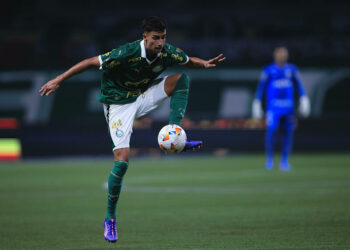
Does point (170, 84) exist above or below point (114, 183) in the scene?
above

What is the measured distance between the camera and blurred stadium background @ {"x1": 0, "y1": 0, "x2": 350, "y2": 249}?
7074 millimetres

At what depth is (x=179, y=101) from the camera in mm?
6770

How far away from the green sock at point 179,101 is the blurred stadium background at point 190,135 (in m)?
1.16

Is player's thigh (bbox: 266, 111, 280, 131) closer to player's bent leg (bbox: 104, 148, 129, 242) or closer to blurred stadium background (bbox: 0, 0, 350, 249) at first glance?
blurred stadium background (bbox: 0, 0, 350, 249)

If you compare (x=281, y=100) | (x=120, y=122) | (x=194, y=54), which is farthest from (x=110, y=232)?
(x=194, y=54)

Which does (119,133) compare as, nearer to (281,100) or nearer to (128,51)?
(128,51)

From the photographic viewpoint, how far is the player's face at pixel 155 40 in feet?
20.7

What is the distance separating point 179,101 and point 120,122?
0.66 meters

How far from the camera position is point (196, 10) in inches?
901

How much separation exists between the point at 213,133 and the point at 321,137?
120 inches

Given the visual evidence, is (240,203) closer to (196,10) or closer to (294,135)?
(294,135)

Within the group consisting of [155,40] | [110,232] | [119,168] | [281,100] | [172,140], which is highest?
[155,40]

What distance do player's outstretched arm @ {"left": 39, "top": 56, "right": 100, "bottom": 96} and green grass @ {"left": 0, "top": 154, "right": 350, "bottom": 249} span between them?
1.43 metres

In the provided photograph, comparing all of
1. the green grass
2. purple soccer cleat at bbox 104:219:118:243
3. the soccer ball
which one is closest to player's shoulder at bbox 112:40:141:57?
the soccer ball
